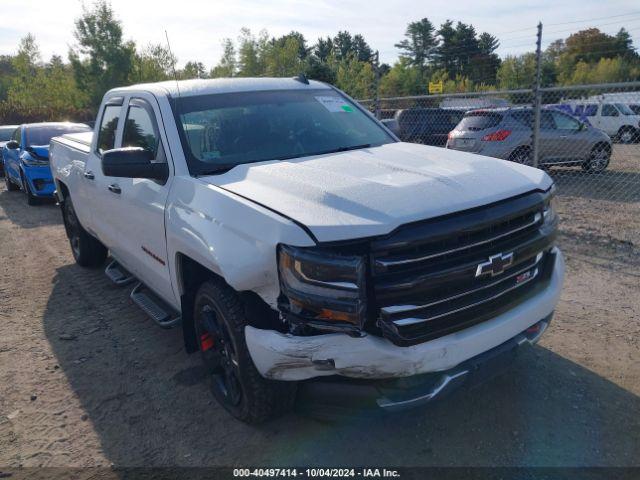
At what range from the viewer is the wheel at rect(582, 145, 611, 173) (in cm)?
1163

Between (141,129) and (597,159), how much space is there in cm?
1075

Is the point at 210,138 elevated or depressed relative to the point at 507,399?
elevated

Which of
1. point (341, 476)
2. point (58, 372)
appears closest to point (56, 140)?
point (58, 372)

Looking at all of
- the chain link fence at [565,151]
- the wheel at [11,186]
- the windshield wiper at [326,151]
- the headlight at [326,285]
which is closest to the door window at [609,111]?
the chain link fence at [565,151]

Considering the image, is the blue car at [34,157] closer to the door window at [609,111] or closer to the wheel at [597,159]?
the wheel at [597,159]

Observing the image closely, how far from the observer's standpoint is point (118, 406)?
3.38 meters

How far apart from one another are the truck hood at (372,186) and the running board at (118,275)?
1999 mm

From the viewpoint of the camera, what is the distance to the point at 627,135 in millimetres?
19891

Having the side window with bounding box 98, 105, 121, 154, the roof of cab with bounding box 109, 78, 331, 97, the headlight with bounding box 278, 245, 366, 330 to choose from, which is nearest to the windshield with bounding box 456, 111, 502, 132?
the roof of cab with bounding box 109, 78, 331, 97

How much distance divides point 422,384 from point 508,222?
92cm

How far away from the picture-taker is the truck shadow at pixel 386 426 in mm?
2787

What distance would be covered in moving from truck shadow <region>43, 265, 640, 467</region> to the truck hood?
99 cm

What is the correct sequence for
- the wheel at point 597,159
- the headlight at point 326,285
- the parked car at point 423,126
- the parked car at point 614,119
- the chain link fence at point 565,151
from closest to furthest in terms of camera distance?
1. the headlight at point 326,285
2. the chain link fence at point 565,151
3. the wheel at point 597,159
4. the parked car at point 423,126
5. the parked car at point 614,119

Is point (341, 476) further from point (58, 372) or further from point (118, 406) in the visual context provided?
point (58, 372)
